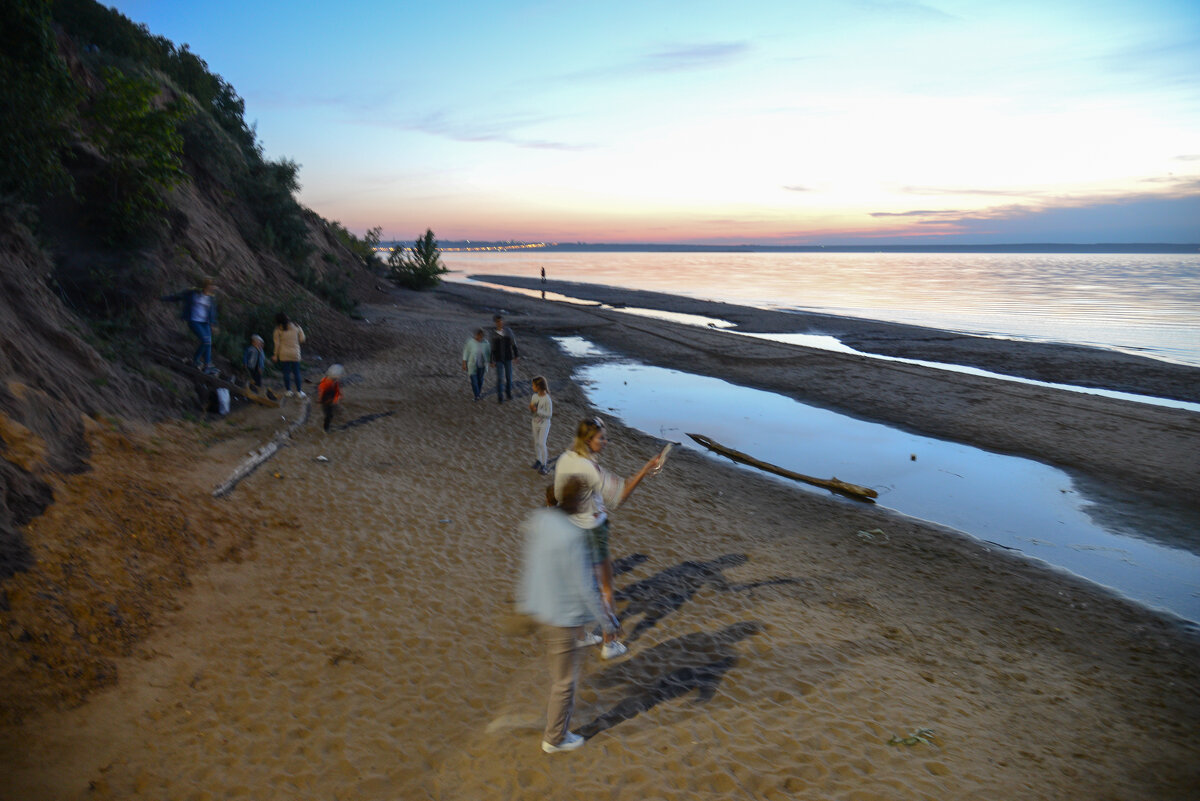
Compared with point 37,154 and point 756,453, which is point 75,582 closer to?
point 37,154

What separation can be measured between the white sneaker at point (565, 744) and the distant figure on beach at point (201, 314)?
11972 mm

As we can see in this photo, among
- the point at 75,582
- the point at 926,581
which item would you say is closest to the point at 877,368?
the point at 926,581

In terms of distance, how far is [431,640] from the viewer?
674 cm

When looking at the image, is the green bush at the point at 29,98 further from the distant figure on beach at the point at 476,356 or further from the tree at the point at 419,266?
the tree at the point at 419,266

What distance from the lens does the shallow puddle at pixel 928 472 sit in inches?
415

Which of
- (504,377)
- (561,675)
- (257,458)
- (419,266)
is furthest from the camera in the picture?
(419,266)

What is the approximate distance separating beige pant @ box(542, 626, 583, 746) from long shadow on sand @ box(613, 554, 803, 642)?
1944 millimetres

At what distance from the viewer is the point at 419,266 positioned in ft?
154

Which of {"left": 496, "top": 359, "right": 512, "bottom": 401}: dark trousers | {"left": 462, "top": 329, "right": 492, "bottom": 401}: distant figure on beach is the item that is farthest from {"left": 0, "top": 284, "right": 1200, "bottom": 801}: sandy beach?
{"left": 496, "top": 359, "right": 512, "bottom": 401}: dark trousers

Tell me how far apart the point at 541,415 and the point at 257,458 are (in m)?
4.80

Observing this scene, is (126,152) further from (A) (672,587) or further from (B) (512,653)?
(A) (672,587)

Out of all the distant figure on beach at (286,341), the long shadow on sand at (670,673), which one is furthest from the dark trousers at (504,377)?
the long shadow on sand at (670,673)

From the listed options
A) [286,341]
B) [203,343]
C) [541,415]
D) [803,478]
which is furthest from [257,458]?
[803,478]

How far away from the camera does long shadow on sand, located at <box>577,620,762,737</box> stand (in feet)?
18.9
